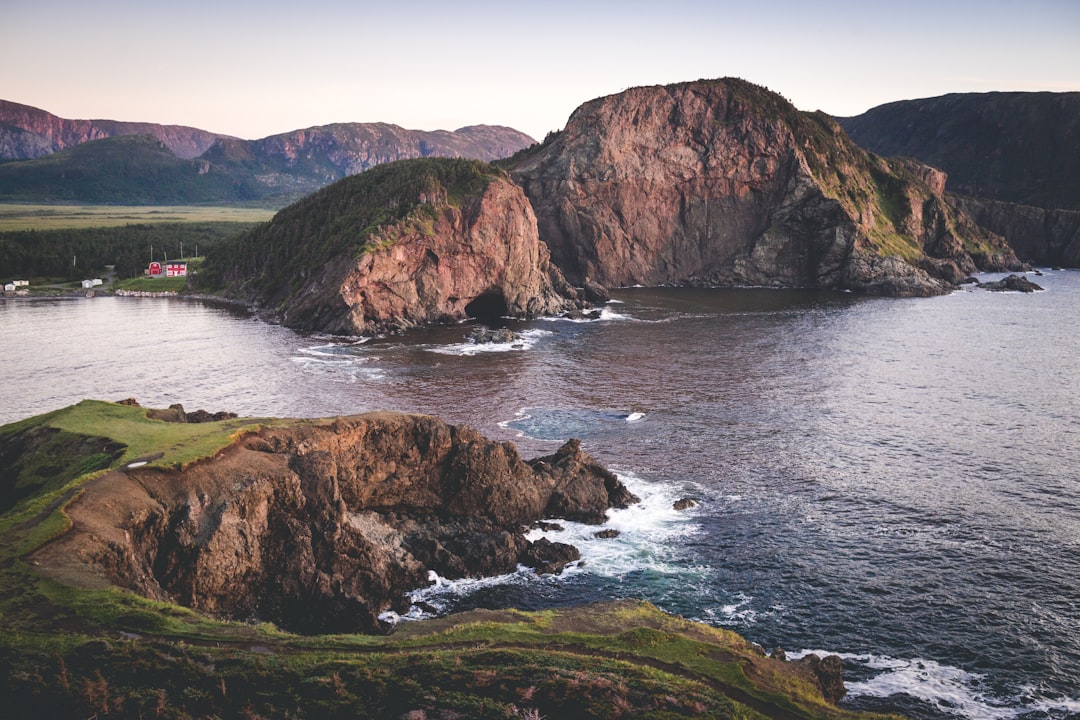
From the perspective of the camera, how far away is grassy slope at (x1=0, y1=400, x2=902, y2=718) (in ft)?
70.2

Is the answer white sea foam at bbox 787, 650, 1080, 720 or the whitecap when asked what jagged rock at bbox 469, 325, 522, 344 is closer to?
the whitecap

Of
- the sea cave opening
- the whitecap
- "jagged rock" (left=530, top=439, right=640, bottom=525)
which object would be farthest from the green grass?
"jagged rock" (left=530, top=439, right=640, bottom=525)

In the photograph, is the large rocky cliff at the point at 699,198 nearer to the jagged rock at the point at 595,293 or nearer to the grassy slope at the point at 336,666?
the jagged rock at the point at 595,293

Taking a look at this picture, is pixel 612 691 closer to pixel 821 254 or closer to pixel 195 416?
pixel 195 416

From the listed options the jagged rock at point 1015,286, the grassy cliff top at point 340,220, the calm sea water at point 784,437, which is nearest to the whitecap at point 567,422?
the calm sea water at point 784,437

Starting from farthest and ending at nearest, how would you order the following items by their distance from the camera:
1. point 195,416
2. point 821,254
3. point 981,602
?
1. point 821,254
2. point 195,416
3. point 981,602

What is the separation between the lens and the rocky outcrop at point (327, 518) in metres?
31.8

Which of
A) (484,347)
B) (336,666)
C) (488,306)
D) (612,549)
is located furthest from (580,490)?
(488,306)

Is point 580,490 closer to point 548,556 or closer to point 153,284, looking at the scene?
point 548,556

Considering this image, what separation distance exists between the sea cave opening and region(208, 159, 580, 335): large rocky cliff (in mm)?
221

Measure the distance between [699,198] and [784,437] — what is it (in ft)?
425

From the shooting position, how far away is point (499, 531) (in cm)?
4434

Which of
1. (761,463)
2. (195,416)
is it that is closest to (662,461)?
(761,463)

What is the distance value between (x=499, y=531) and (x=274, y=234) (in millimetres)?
126431
